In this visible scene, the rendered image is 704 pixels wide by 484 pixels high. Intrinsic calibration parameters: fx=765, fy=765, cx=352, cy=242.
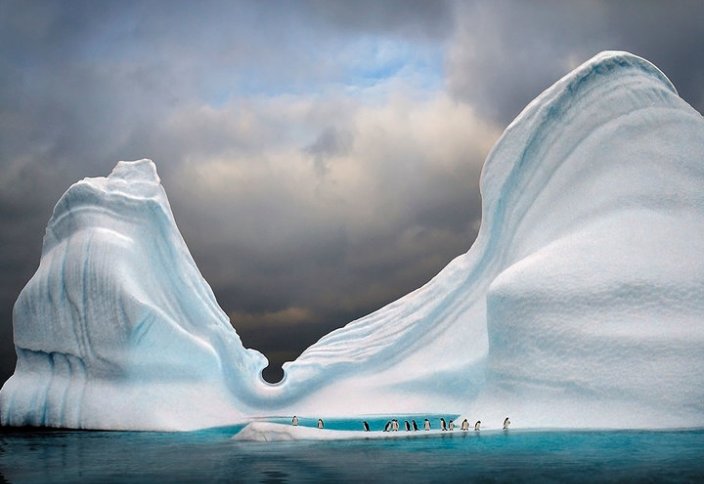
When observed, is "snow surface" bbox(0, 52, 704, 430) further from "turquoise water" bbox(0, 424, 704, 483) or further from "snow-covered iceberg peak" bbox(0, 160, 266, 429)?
"turquoise water" bbox(0, 424, 704, 483)

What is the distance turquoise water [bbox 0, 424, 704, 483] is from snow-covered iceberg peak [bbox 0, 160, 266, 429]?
428 centimetres

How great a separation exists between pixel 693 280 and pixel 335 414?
11076 mm

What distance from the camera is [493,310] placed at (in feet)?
67.2

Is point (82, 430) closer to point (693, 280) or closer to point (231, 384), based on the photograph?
point (231, 384)

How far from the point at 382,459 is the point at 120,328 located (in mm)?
12419

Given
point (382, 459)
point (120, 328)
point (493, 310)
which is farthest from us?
point (120, 328)

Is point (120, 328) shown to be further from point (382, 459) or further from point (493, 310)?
point (382, 459)

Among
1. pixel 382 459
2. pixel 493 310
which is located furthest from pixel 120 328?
pixel 382 459

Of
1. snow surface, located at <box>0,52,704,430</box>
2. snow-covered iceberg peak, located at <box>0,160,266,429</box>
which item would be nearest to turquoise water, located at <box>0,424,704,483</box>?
snow surface, located at <box>0,52,704,430</box>

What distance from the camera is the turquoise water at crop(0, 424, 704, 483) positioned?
33.8 ft

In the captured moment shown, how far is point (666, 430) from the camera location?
17.2 meters

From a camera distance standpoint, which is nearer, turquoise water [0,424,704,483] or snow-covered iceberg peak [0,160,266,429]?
turquoise water [0,424,704,483]

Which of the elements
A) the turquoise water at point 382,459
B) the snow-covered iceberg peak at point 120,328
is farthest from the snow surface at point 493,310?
the turquoise water at point 382,459

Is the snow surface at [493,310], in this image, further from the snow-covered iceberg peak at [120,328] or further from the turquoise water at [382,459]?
the turquoise water at [382,459]
